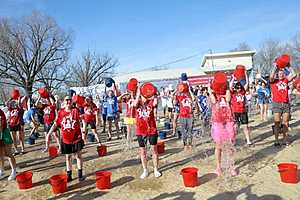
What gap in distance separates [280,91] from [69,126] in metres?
4.90

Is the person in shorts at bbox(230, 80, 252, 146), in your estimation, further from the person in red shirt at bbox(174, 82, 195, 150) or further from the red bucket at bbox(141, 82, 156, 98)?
the red bucket at bbox(141, 82, 156, 98)

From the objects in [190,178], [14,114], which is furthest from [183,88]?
[14,114]

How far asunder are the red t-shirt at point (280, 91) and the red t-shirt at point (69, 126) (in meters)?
4.62

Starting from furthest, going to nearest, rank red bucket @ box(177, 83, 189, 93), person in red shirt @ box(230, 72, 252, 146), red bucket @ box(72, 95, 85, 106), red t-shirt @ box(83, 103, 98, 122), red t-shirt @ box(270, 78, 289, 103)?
1. red t-shirt @ box(83, 103, 98, 122)
2. person in red shirt @ box(230, 72, 252, 146)
3. red bucket @ box(177, 83, 189, 93)
4. red t-shirt @ box(270, 78, 289, 103)
5. red bucket @ box(72, 95, 85, 106)

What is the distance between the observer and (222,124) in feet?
21.1

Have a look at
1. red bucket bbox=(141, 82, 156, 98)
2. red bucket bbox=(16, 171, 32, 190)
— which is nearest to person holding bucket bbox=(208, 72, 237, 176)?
red bucket bbox=(141, 82, 156, 98)

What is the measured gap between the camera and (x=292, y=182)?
19.0ft

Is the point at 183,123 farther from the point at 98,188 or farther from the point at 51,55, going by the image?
the point at 51,55

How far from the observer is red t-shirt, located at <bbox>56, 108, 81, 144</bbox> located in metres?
6.69

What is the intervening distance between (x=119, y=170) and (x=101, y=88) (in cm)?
1899

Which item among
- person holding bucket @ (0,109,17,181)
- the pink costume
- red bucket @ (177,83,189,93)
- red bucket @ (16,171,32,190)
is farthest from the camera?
red bucket @ (177,83,189,93)

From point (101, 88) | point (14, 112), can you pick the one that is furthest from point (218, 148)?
point (101, 88)

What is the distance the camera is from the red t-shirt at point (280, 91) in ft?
26.5

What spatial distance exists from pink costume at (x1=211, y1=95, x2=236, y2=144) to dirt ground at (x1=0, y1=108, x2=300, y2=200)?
77 cm
